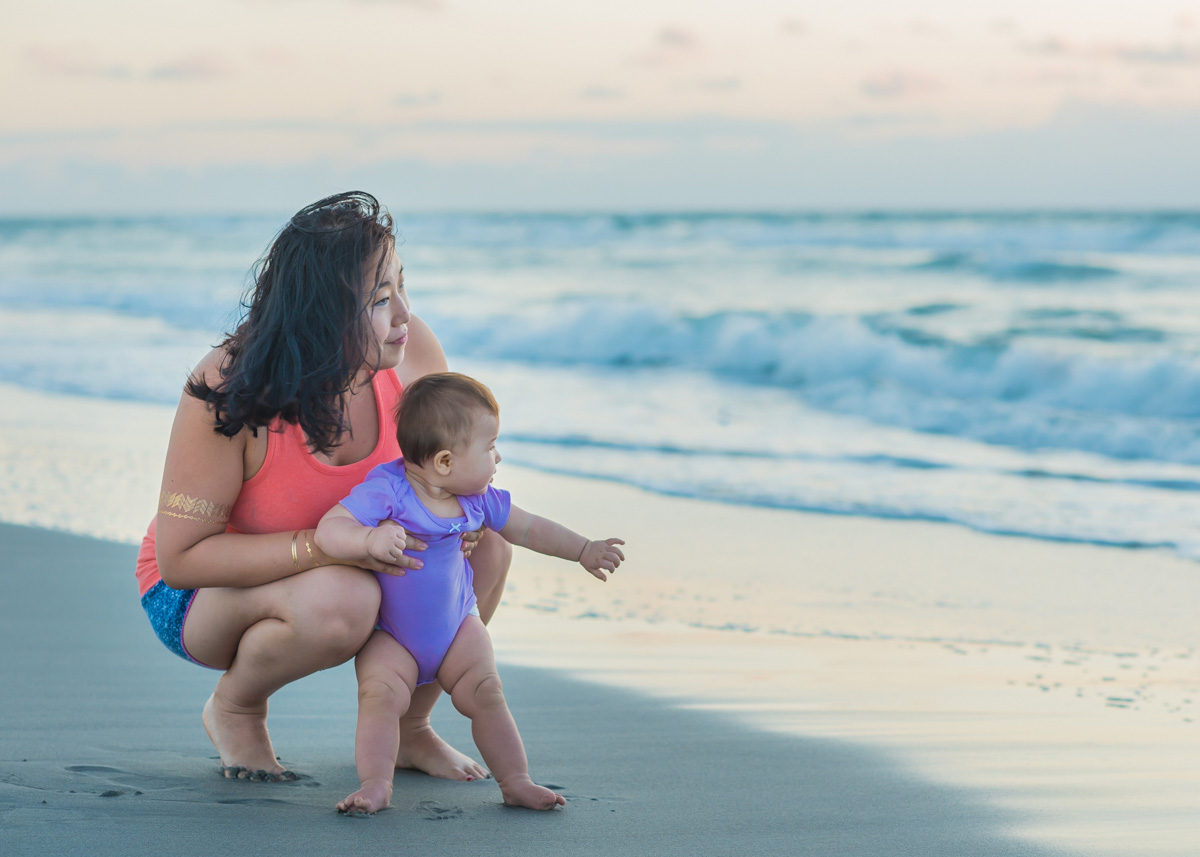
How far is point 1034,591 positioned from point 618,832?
267cm

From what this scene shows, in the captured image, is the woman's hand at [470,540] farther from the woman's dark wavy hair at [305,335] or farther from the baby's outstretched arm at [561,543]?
the woman's dark wavy hair at [305,335]

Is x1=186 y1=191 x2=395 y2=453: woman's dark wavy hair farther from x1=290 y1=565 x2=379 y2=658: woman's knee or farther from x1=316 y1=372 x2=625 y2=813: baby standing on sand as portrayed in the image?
x1=290 y1=565 x2=379 y2=658: woman's knee

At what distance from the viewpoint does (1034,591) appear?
4656 millimetres

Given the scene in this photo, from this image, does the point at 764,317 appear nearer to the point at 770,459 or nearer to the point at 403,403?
the point at 770,459

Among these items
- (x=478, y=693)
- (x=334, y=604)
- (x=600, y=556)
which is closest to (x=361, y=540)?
(x=334, y=604)

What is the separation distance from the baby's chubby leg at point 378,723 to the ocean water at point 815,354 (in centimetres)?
82

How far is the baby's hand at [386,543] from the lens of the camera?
2.38m

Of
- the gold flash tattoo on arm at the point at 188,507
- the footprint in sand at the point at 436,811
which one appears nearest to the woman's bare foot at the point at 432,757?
the footprint in sand at the point at 436,811

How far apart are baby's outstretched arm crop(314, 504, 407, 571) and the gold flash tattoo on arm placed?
0.73 feet

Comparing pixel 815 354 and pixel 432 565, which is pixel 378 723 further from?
pixel 815 354

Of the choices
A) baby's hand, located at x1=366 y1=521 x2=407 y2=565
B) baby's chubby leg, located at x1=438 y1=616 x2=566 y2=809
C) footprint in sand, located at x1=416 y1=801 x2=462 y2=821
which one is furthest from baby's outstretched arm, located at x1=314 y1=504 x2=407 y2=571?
footprint in sand, located at x1=416 y1=801 x2=462 y2=821

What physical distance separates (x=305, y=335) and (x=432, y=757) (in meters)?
0.99

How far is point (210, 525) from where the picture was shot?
2504 mm

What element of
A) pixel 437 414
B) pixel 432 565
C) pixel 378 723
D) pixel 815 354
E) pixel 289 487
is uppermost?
pixel 815 354
